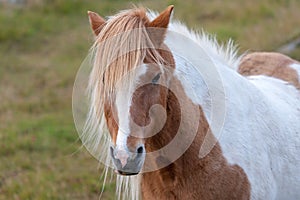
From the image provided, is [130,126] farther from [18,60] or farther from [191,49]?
[18,60]

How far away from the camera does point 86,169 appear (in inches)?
238

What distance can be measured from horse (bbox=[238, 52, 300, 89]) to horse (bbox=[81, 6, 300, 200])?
496 millimetres

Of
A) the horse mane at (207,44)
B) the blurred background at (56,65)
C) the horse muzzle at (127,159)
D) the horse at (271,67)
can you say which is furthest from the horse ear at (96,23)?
the horse at (271,67)

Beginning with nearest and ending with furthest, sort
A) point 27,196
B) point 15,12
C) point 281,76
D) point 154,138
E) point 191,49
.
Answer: point 154,138 → point 191,49 → point 281,76 → point 27,196 → point 15,12

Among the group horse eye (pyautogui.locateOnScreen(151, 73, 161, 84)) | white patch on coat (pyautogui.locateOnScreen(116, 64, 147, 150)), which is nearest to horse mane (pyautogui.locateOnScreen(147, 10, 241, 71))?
horse eye (pyautogui.locateOnScreen(151, 73, 161, 84))

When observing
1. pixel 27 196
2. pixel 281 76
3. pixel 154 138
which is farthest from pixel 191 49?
pixel 27 196

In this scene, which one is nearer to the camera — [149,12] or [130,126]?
[130,126]

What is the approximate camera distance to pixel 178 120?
324cm

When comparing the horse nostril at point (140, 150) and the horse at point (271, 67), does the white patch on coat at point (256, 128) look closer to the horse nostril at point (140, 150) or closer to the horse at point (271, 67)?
the horse at point (271, 67)

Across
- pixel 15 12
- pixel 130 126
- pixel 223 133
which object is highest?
pixel 130 126

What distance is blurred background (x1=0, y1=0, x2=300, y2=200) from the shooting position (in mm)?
5801

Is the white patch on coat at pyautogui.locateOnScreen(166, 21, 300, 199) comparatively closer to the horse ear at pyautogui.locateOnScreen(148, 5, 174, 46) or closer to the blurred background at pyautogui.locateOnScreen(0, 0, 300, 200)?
the horse ear at pyautogui.locateOnScreen(148, 5, 174, 46)

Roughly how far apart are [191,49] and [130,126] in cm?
77

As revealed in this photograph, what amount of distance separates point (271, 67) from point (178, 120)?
1448 mm
